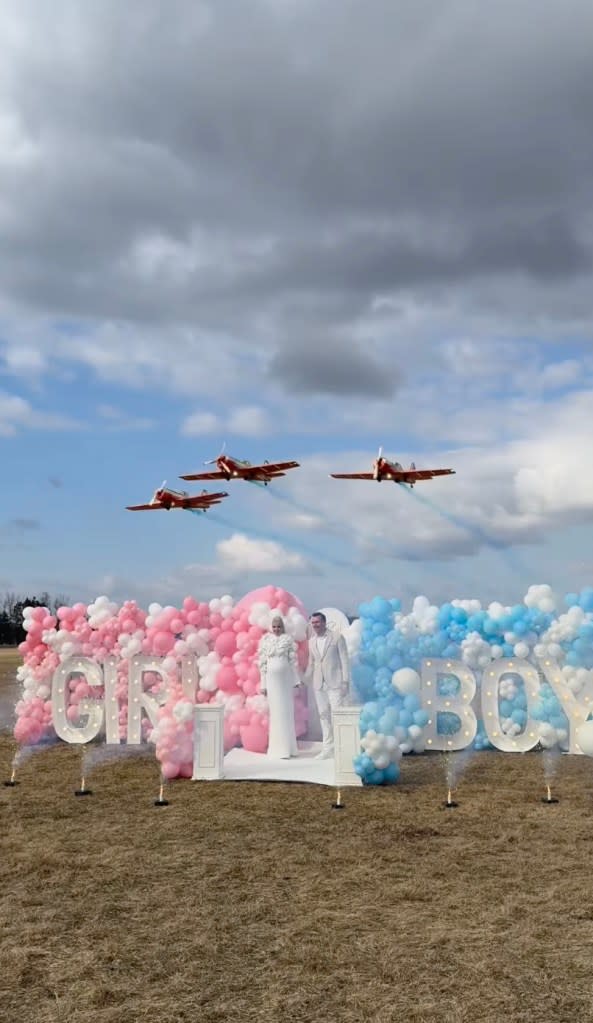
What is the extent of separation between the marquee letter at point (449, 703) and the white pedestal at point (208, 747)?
141 inches

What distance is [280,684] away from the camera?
12.4 meters

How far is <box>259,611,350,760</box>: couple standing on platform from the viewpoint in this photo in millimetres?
12406

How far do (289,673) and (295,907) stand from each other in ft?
20.1

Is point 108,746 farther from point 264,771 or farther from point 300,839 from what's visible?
point 300,839

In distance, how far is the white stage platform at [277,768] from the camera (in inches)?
438

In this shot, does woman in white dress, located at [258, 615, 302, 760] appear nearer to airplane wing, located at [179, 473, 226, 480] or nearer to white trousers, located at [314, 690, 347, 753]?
white trousers, located at [314, 690, 347, 753]

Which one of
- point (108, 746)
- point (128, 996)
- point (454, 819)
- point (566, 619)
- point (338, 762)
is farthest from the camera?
point (108, 746)

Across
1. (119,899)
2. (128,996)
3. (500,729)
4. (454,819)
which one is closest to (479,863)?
(454,819)

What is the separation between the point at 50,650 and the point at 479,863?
10012mm

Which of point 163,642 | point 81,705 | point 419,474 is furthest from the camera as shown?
point 419,474

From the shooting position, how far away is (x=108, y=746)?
14.4 m

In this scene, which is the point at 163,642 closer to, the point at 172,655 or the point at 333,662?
the point at 172,655

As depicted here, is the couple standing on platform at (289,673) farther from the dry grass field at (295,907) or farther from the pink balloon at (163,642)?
the pink balloon at (163,642)

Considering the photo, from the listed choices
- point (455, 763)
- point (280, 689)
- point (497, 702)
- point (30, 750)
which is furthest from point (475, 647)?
point (30, 750)
